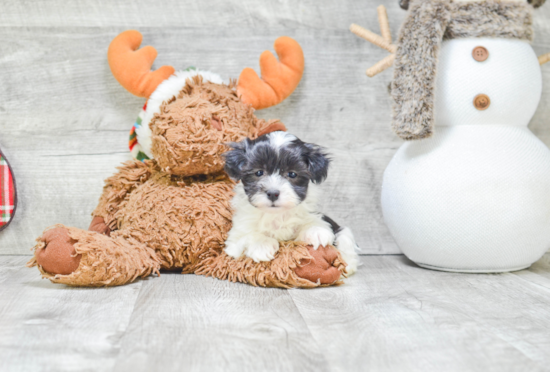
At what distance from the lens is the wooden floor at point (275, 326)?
899mm

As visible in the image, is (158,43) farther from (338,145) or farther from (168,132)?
(338,145)

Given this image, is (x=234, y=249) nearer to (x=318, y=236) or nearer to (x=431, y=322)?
(x=318, y=236)

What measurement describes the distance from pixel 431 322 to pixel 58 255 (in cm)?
93

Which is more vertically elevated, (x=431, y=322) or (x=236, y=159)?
(x=236, y=159)

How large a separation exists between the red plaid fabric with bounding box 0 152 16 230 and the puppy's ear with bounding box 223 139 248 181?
0.93m

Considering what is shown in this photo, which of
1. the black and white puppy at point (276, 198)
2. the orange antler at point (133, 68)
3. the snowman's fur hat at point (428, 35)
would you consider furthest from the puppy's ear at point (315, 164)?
the orange antler at point (133, 68)

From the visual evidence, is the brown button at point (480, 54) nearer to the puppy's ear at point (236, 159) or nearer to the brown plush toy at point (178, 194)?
the brown plush toy at point (178, 194)

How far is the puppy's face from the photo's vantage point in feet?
4.50

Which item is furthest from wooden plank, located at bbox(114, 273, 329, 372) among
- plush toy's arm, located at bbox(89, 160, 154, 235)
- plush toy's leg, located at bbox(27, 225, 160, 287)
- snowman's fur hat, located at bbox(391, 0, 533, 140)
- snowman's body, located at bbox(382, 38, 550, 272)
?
snowman's fur hat, located at bbox(391, 0, 533, 140)

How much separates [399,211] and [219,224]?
588mm

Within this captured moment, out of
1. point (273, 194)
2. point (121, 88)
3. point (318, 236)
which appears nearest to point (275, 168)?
point (273, 194)

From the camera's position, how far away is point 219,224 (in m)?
1.59

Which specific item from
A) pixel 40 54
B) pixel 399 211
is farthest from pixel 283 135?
pixel 40 54

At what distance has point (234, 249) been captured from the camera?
1.53m
